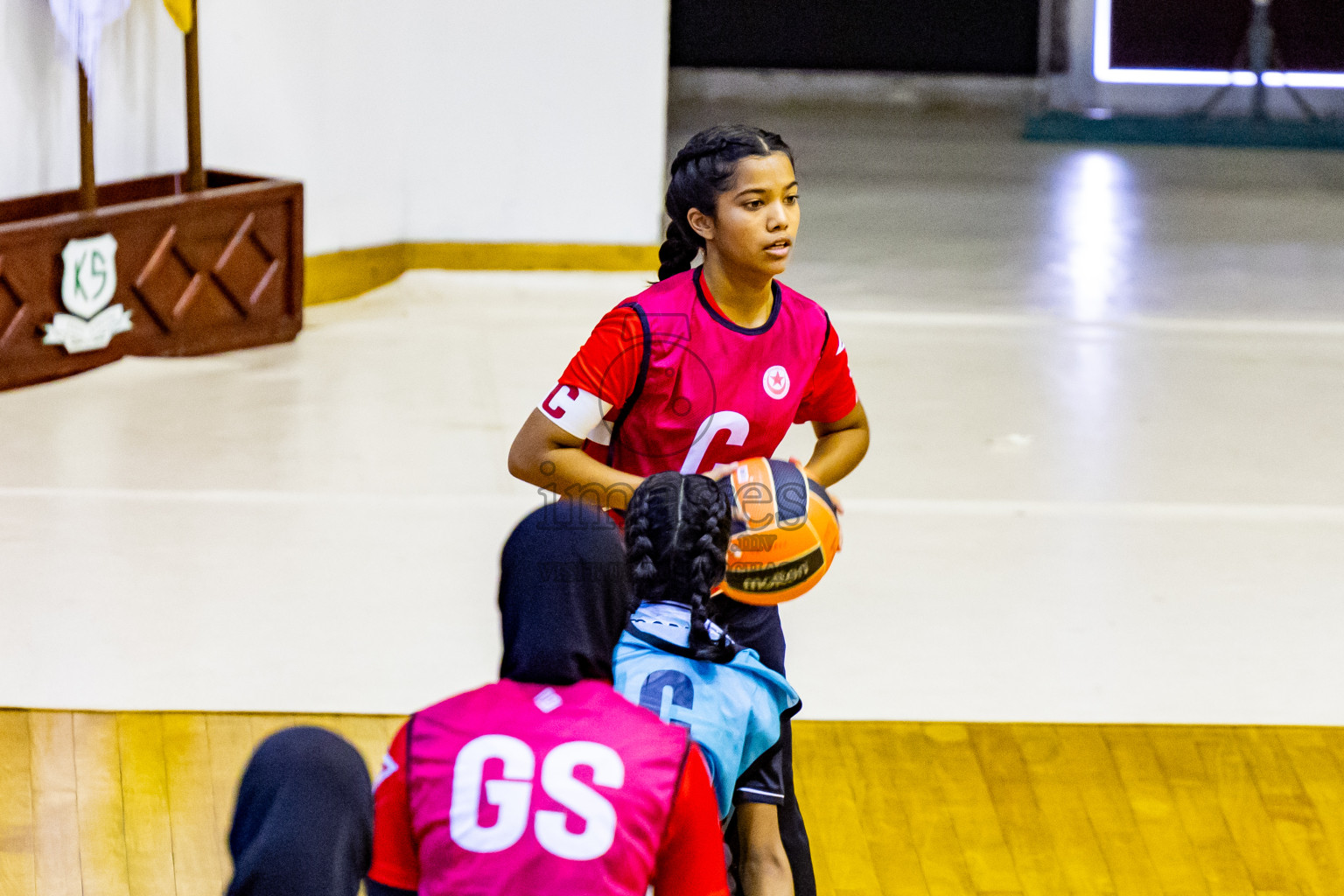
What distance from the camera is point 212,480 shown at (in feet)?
16.0

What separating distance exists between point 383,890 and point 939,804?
1659 mm

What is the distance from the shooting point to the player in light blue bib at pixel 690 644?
189cm

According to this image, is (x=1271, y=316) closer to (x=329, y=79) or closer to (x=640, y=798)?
(x=329, y=79)

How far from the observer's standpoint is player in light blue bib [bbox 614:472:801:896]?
74.5 inches

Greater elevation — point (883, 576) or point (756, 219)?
point (756, 219)

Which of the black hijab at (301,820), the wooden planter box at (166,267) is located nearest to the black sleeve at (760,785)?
the black hijab at (301,820)

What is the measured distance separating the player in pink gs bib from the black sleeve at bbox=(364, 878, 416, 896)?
0.01m

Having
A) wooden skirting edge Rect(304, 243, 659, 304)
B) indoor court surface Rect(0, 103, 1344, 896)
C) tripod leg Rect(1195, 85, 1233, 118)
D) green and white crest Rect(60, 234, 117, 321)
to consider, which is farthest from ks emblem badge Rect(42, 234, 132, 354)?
tripod leg Rect(1195, 85, 1233, 118)

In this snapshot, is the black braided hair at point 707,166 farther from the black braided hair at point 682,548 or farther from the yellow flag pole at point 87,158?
the yellow flag pole at point 87,158

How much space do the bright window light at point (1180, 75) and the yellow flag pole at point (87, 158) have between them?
989 centimetres

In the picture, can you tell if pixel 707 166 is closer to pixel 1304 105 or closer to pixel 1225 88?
pixel 1304 105

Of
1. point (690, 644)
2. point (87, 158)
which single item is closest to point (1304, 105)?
point (87, 158)

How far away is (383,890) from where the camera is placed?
1.69m

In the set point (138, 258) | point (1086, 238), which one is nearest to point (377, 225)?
point (138, 258)
